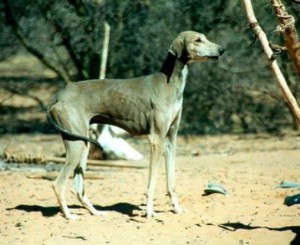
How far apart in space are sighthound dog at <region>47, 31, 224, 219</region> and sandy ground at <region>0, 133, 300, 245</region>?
415mm

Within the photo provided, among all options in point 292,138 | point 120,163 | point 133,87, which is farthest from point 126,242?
point 292,138

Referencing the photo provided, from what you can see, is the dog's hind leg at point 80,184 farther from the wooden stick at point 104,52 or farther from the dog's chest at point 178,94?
the wooden stick at point 104,52

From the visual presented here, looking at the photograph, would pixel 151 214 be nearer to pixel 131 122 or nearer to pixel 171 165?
pixel 171 165

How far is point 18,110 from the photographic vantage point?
1819 centimetres

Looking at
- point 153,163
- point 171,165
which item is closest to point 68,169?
point 153,163

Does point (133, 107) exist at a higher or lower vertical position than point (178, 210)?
higher

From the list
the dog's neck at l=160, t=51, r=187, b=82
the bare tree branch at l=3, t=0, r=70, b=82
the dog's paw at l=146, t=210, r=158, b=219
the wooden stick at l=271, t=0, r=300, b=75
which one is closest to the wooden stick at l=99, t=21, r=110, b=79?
the bare tree branch at l=3, t=0, r=70, b=82

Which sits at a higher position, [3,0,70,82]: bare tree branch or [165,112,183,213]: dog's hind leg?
[3,0,70,82]: bare tree branch

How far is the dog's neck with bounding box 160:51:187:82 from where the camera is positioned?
945 centimetres

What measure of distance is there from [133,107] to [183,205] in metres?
1.50

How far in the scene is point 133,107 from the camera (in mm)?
9477

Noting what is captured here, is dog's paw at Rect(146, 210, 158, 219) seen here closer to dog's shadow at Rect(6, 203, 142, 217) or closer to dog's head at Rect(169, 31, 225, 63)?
dog's shadow at Rect(6, 203, 142, 217)

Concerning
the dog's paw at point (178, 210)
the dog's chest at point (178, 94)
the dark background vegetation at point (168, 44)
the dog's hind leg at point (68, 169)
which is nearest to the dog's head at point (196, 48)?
the dog's chest at point (178, 94)

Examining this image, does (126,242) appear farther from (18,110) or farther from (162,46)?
(18,110)
